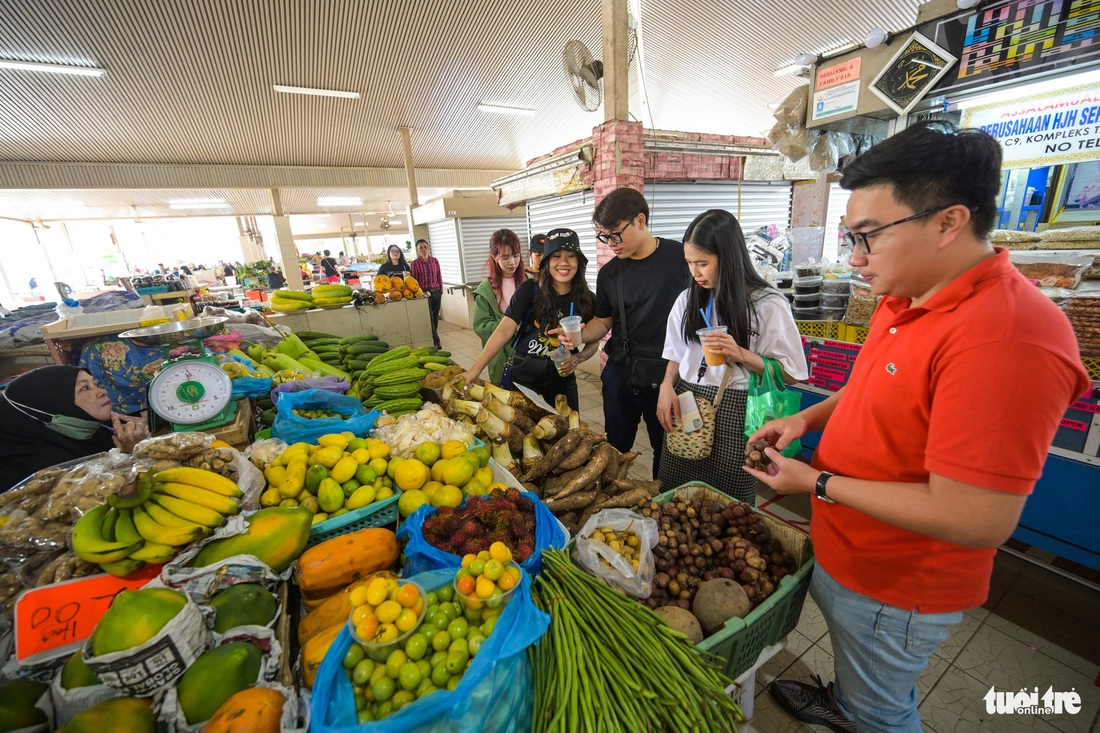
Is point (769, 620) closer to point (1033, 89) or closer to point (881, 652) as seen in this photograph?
point (881, 652)

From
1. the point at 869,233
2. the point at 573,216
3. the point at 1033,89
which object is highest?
the point at 1033,89

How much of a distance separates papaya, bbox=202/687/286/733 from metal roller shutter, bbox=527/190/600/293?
16.8ft

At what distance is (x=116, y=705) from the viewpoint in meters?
0.82

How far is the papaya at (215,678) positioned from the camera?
884 mm

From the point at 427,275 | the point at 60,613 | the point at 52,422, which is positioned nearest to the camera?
the point at 60,613

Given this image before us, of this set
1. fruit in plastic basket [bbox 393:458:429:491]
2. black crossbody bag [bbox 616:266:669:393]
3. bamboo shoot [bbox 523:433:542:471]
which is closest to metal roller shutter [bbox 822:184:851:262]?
black crossbody bag [bbox 616:266:669:393]

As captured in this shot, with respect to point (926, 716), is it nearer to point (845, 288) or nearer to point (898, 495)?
point (898, 495)

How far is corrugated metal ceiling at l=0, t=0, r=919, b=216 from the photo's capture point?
691 centimetres

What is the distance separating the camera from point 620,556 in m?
1.35

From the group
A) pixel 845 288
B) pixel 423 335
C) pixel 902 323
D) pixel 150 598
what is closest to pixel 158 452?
pixel 150 598

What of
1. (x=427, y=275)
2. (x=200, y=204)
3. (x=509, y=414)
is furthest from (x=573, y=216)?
(x=200, y=204)

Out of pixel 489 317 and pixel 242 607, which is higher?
pixel 489 317

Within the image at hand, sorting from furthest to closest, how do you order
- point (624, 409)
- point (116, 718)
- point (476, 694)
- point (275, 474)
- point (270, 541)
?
point (624, 409) → point (275, 474) → point (270, 541) → point (476, 694) → point (116, 718)

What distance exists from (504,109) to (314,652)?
41.3ft
